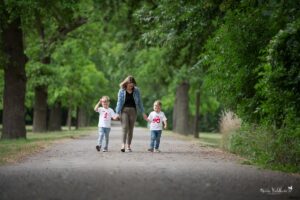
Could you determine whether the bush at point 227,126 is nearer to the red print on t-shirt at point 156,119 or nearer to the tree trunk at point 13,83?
→ the red print on t-shirt at point 156,119

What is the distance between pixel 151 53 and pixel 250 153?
25012 millimetres

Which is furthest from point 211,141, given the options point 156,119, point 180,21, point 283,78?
point 283,78

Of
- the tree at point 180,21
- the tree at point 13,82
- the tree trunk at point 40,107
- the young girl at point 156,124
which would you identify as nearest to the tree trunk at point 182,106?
the tree trunk at point 40,107

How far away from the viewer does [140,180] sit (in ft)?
34.0

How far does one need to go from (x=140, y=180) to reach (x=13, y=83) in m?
15.8

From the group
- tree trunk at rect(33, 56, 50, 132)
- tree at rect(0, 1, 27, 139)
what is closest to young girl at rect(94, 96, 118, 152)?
tree at rect(0, 1, 27, 139)

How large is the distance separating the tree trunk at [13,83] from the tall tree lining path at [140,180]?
11.2m

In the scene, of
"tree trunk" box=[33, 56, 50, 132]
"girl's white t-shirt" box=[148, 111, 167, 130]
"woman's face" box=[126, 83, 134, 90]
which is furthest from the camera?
"tree trunk" box=[33, 56, 50, 132]

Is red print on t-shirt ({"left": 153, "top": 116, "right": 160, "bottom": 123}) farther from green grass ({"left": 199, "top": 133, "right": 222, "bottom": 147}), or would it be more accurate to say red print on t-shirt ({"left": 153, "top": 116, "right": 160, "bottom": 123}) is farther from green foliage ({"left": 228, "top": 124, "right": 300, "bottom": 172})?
green grass ({"left": 199, "top": 133, "right": 222, "bottom": 147})

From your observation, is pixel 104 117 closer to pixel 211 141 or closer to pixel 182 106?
pixel 211 141

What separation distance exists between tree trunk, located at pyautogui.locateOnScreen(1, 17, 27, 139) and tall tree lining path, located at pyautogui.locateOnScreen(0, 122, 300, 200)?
36.6ft

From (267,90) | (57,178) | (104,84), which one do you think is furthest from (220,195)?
(104,84)

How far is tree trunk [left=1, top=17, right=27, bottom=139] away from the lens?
25047 mm

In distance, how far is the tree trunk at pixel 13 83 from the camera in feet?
82.2
